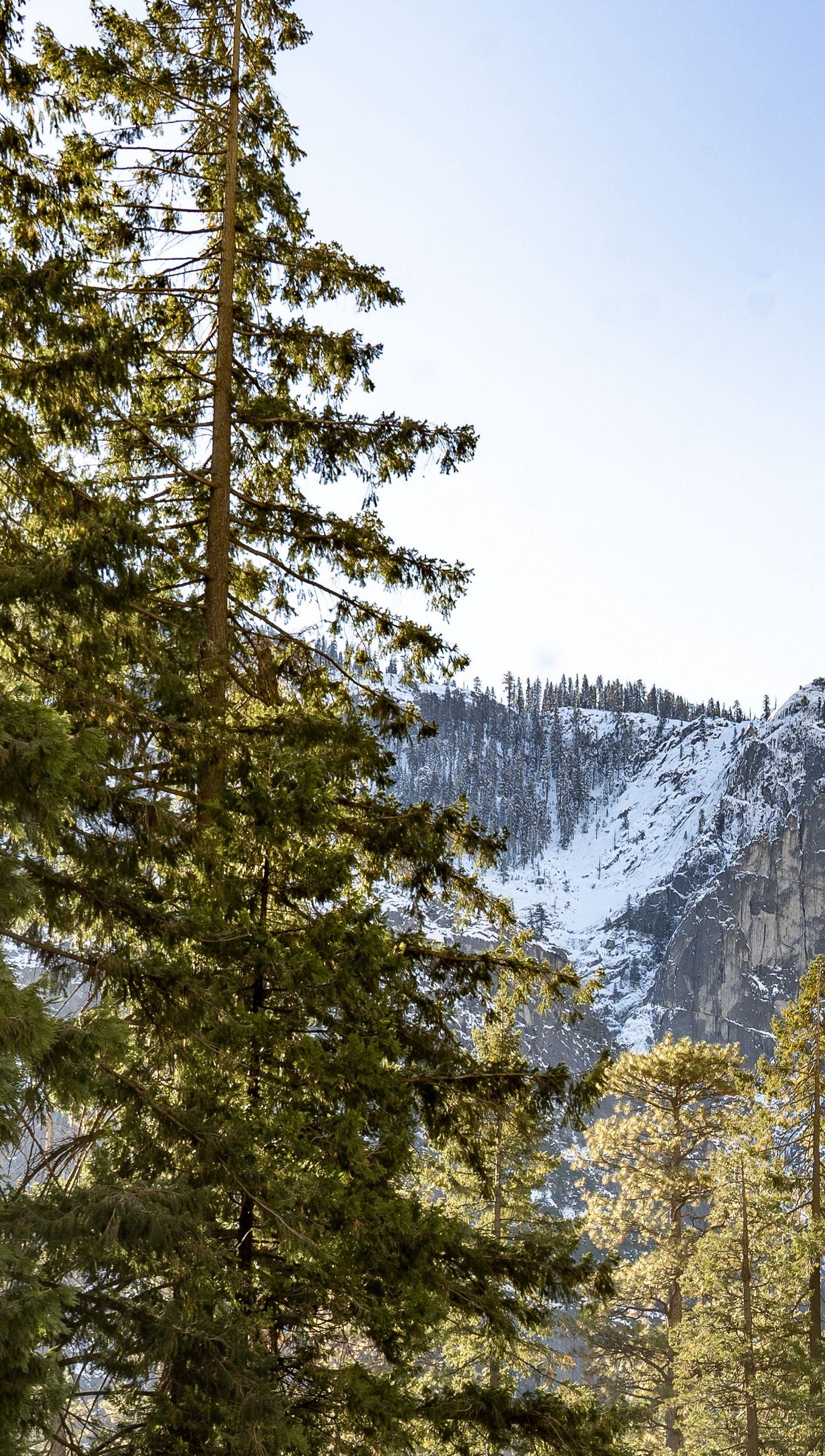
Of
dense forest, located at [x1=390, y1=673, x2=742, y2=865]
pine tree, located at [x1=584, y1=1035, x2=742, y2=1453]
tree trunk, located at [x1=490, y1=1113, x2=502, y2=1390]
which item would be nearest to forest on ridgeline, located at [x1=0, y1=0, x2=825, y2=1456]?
tree trunk, located at [x1=490, y1=1113, x2=502, y2=1390]

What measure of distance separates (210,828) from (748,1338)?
12980mm

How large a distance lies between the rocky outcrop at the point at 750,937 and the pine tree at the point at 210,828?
110m

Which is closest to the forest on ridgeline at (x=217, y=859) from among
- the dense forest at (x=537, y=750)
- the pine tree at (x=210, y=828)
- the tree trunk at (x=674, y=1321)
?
the pine tree at (x=210, y=828)

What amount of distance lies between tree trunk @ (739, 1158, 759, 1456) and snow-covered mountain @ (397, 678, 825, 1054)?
65.6m

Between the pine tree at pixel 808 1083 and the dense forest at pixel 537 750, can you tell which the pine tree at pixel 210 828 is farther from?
the dense forest at pixel 537 750

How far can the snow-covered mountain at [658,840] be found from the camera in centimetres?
11256

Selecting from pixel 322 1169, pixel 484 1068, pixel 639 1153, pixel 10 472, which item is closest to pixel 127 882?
pixel 322 1169

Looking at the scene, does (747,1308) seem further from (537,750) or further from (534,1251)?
(537,750)

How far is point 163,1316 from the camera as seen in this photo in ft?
13.4

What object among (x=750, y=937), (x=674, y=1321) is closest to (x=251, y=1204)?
(x=674, y=1321)

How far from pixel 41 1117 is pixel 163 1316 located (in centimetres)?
114

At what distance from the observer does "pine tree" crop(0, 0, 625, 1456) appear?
13.4 ft

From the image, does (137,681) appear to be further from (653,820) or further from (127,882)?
(653,820)

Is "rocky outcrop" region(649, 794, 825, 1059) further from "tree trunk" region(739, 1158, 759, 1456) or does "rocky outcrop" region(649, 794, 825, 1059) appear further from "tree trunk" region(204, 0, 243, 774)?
"tree trunk" region(204, 0, 243, 774)
